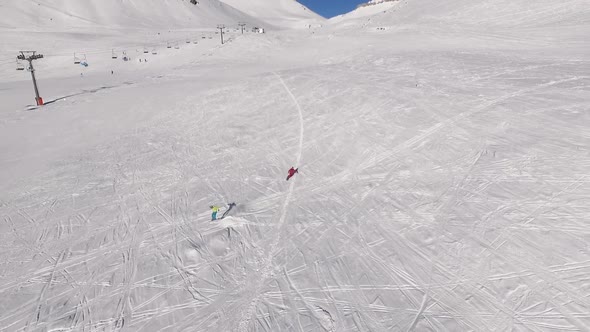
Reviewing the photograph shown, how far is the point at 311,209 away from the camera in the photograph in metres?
6.42

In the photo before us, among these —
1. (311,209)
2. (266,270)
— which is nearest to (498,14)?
(311,209)

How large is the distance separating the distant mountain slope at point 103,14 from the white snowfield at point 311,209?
53010 mm

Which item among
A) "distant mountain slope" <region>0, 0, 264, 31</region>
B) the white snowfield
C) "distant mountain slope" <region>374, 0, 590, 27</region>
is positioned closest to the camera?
the white snowfield

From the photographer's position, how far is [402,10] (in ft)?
166

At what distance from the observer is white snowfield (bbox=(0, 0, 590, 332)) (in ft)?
13.9

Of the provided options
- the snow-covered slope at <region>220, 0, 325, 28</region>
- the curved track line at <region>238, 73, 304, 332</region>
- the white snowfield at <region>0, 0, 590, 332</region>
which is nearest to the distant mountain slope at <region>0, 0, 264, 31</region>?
the snow-covered slope at <region>220, 0, 325, 28</region>

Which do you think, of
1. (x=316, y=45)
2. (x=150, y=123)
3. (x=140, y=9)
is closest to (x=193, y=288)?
(x=150, y=123)

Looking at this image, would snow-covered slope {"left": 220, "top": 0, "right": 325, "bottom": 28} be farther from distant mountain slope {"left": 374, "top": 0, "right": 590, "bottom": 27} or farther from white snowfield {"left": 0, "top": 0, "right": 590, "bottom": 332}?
white snowfield {"left": 0, "top": 0, "right": 590, "bottom": 332}

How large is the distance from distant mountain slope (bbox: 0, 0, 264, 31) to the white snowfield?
53.0 metres

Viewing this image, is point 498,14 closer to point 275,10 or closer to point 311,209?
point 311,209

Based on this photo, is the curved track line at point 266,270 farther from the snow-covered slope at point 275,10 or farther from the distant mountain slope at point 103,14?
the snow-covered slope at point 275,10

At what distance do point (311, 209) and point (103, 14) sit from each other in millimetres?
77323

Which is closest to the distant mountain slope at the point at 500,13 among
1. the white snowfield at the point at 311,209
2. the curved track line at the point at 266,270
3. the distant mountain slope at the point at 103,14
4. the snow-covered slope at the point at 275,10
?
the white snowfield at the point at 311,209

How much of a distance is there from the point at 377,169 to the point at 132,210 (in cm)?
553
